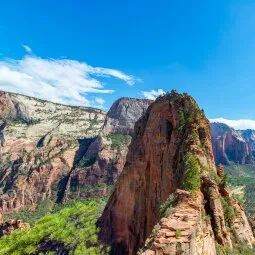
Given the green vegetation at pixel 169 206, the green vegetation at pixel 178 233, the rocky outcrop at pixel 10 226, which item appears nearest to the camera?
the green vegetation at pixel 178 233

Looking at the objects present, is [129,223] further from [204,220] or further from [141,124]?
[204,220]

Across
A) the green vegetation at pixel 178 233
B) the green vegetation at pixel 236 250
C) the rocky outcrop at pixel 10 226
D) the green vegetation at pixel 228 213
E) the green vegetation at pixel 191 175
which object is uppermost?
the green vegetation at pixel 191 175

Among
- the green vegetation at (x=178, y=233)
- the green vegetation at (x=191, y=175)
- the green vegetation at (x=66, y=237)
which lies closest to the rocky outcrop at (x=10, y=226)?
the green vegetation at (x=66, y=237)

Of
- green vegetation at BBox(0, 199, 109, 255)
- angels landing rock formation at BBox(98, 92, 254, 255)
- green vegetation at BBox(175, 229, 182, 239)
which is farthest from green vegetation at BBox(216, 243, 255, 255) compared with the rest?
green vegetation at BBox(0, 199, 109, 255)

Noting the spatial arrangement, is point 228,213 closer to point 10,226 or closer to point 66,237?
point 66,237

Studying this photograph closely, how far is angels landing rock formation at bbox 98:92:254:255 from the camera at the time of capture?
3191cm

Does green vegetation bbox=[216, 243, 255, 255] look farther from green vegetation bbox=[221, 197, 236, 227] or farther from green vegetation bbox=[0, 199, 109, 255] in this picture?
green vegetation bbox=[0, 199, 109, 255]

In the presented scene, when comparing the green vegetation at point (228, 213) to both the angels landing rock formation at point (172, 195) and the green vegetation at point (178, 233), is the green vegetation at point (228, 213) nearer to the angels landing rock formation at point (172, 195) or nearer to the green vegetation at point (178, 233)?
the angels landing rock formation at point (172, 195)

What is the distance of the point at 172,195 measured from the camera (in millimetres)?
38844

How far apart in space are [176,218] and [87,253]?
36.5 meters

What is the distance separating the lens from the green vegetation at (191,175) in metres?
41.2

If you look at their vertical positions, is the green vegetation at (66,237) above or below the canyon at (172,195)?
below

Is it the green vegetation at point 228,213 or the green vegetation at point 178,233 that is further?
the green vegetation at point 228,213

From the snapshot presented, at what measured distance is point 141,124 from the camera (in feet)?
233
